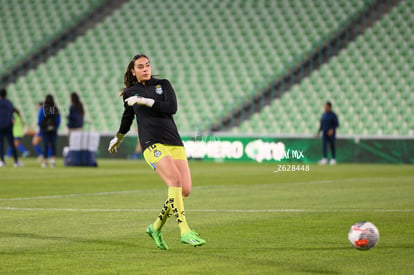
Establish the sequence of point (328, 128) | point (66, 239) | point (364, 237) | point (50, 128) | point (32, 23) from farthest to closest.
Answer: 1. point (32, 23)
2. point (328, 128)
3. point (50, 128)
4. point (66, 239)
5. point (364, 237)

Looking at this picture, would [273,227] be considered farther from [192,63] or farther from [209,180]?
[192,63]

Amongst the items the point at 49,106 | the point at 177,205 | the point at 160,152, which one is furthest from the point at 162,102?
the point at 49,106

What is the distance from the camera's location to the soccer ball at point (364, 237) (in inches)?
294

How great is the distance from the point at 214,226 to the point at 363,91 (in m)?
22.7

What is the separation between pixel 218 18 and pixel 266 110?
635cm

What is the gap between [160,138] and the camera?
822cm

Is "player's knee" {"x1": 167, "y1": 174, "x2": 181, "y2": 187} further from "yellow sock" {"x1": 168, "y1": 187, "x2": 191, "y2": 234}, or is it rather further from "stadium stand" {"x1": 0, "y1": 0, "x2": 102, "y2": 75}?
"stadium stand" {"x1": 0, "y1": 0, "x2": 102, "y2": 75}

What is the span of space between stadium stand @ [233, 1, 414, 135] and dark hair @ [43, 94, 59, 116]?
8.58m

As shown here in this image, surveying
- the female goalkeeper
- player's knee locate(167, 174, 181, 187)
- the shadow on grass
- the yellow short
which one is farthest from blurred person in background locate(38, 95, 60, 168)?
player's knee locate(167, 174, 181, 187)

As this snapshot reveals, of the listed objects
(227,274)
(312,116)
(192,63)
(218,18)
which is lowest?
(227,274)

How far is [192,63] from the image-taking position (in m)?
35.2

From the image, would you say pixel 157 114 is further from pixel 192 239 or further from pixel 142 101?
pixel 192 239

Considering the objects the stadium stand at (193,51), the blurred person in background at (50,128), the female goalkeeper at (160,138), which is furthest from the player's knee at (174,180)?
the stadium stand at (193,51)

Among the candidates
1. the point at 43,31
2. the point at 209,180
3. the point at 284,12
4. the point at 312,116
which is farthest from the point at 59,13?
the point at 209,180
